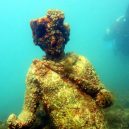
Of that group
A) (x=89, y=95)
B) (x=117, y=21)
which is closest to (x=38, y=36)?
(x=89, y=95)

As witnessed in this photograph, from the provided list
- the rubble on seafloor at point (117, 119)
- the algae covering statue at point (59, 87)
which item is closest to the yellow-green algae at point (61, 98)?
the algae covering statue at point (59, 87)

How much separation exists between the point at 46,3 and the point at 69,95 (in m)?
137

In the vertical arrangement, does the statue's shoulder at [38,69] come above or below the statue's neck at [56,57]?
below

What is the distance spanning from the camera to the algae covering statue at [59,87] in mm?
4000

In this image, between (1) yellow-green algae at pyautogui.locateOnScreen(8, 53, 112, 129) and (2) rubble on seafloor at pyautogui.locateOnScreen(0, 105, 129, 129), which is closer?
(1) yellow-green algae at pyautogui.locateOnScreen(8, 53, 112, 129)

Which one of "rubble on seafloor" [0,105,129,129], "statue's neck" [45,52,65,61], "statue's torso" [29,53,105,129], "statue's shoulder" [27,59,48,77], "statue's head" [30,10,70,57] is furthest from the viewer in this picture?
"rubble on seafloor" [0,105,129,129]

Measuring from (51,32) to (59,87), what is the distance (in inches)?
35.5

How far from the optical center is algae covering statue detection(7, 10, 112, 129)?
4.00m

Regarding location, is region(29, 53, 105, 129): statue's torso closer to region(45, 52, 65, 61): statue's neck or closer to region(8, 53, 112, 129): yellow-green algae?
region(8, 53, 112, 129): yellow-green algae

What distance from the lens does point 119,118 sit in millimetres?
5133

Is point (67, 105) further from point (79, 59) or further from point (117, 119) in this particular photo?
point (117, 119)

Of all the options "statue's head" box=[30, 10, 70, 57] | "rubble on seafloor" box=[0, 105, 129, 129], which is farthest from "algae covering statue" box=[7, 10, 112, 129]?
"rubble on seafloor" box=[0, 105, 129, 129]

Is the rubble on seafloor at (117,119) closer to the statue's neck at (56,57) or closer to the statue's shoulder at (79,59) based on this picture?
the statue's shoulder at (79,59)

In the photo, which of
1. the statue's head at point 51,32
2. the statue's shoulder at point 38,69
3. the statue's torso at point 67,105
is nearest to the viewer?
the statue's torso at point 67,105
